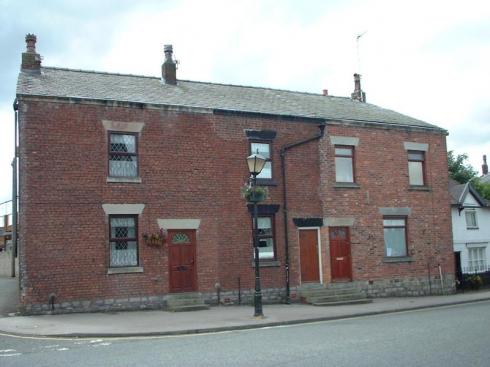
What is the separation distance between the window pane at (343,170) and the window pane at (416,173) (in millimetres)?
3080

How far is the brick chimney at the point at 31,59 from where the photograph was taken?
20250mm

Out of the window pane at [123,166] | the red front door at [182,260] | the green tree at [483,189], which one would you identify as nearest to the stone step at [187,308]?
the red front door at [182,260]

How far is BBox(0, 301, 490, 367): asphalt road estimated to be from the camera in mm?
9617

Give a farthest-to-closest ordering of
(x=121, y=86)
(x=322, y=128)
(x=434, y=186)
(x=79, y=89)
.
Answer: (x=434, y=186)
(x=322, y=128)
(x=121, y=86)
(x=79, y=89)

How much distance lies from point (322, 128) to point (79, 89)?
29.9ft

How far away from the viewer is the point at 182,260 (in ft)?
64.3

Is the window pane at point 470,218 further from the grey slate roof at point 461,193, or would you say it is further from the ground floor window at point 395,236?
the ground floor window at point 395,236

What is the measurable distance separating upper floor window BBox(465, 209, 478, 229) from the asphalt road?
59.7ft

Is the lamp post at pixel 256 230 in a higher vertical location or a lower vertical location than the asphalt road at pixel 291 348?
higher

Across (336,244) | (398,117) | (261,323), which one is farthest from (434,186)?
(261,323)

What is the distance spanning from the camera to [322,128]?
22.4 m

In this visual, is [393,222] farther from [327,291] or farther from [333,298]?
[333,298]

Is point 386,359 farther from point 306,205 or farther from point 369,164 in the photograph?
point 369,164

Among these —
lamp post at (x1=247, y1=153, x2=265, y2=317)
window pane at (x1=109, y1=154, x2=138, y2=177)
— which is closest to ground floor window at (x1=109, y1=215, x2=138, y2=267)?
window pane at (x1=109, y1=154, x2=138, y2=177)
